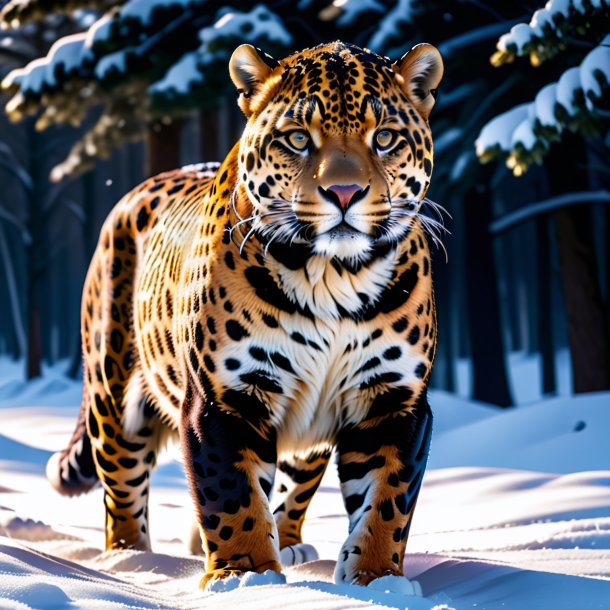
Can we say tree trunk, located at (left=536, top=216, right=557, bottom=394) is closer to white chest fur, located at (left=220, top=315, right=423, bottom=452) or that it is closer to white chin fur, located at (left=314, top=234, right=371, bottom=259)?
white chest fur, located at (left=220, top=315, right=423, bottom=452)

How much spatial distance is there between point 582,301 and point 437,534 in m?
6.02

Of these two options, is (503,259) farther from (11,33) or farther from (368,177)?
(368,177)

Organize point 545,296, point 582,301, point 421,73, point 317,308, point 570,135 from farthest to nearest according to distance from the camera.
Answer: point 545,296
point 582,301
point 570,135
point 421,73
point 317,308

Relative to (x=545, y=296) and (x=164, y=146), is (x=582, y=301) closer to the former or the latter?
(x=164, y=146)

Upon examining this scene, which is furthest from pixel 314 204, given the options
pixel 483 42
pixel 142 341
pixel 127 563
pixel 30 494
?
pixel 483 42

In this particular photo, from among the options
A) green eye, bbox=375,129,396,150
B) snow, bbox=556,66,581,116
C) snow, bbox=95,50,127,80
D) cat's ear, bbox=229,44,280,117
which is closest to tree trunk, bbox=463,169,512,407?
snow, bbox=95,50,127,80

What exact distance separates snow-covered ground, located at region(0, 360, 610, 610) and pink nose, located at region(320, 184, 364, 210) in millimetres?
1122

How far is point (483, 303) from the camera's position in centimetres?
1390

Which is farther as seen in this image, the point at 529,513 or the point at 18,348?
the point at 18,348

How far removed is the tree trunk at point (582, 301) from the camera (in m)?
11.2

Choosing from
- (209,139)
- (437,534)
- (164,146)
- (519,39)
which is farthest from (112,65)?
(437,534)

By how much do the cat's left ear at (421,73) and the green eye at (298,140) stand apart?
1.54ft

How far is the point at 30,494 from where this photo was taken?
7113 millimetres

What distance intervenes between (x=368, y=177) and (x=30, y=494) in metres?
4.47
